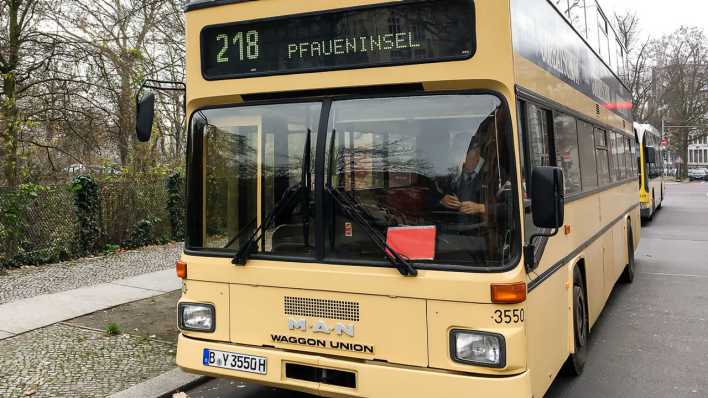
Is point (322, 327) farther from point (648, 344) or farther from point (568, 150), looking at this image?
point (648, 344)

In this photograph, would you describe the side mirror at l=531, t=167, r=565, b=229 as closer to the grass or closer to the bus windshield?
the bus windshield

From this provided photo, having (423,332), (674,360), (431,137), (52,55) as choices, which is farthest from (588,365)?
Answer: (52,55)

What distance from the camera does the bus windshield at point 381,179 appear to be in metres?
3.56

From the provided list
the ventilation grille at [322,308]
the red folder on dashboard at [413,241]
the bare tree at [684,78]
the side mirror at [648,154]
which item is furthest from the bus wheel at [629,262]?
the bare tree at [684,78]

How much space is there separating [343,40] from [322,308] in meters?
1.71

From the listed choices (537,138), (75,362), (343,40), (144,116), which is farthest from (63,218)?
(537,138)

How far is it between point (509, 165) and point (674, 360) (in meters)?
3.67

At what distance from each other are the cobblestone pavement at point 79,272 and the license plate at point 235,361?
5.05 meters

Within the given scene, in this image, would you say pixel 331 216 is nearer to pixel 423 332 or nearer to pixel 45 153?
pixel 423 332

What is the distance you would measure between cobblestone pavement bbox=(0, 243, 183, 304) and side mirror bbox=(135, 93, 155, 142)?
4.83m

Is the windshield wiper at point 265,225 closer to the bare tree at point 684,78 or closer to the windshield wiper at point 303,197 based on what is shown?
the windshield wiper at point 303,197

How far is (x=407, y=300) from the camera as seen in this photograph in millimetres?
3670

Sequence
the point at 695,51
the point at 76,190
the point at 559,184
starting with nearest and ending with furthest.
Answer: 1. the point at 559,184
2. the point at 76,190
3. the point at 695,51

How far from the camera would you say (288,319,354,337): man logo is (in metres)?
3.83
